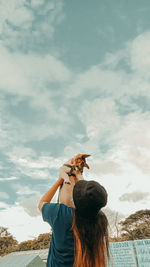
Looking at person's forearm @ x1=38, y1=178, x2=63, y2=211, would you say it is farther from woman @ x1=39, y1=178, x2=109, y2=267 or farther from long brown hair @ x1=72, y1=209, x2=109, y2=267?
long brown hair @ x1=72, y1=209, x2=109, y2=267

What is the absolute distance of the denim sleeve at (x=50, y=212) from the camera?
1472mm

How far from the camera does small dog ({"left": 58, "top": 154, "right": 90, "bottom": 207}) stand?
61.8 inches

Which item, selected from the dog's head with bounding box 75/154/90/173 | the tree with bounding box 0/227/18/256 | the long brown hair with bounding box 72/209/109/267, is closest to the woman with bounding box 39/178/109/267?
the long brown hair with bounding box 72/209/109/267

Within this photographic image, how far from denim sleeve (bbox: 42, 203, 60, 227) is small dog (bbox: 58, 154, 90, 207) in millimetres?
125

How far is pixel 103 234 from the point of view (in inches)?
62.2

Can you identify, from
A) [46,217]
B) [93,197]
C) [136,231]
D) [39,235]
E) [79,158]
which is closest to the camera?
[93,197]

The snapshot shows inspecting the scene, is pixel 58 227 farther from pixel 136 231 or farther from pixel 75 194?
pixel 136 231

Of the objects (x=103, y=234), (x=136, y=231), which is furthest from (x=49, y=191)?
(x=136, y=231)

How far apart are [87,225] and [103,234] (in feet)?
0.51

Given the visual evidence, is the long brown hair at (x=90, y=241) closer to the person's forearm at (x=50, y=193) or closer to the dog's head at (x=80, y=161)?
the person's forearm at (x=50, y=193)

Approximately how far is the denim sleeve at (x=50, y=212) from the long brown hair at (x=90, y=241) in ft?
0.41

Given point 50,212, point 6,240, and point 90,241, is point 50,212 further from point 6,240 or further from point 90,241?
point 6,240

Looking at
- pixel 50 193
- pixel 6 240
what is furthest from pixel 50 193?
pixel 6 240

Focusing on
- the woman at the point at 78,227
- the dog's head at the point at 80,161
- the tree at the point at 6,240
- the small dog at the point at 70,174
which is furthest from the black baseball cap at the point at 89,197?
the tree at the point at 6,240
